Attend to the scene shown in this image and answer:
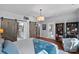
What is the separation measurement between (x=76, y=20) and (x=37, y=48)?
719 mm

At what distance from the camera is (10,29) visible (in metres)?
1.94

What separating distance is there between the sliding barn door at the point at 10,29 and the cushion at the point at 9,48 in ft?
0.22

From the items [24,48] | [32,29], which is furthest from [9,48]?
[32,29]

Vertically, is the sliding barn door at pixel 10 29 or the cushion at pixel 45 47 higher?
the sliding barn door at pixel 10 29

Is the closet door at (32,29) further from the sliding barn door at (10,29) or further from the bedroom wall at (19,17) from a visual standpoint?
the sliding barn door at (10,29)

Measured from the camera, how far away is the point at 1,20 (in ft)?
6.27

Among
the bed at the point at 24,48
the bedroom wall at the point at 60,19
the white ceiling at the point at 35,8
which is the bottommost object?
the bed at the point at 24,48

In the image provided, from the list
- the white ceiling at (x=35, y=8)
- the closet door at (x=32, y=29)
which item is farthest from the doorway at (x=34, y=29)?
the white ceiling at (x=35, y=8)

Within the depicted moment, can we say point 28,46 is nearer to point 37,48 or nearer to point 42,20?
point 37,48

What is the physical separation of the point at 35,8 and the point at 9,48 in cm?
71

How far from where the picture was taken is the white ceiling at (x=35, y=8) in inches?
76.4

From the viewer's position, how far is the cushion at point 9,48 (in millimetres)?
1940

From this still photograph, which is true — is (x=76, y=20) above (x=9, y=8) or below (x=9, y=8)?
below
